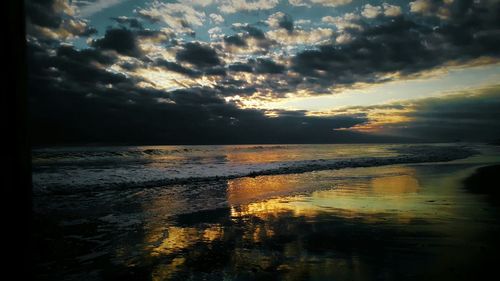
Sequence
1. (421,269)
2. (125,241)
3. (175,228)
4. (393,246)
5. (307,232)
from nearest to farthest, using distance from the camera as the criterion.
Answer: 1. (421,269)
2. (393,246)
3. (125,241)
4. (307,232)
5. (175,228)

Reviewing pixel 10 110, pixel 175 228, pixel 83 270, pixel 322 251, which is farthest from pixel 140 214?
pixel 10 110

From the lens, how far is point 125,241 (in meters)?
6.68

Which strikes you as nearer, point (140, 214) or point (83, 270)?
point (83, 270)

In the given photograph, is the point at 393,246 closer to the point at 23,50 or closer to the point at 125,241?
the point at 125,241

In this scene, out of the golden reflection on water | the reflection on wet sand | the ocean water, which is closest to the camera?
the reflection on wet sand

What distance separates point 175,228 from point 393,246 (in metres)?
4.87

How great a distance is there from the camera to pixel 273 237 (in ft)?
22.1

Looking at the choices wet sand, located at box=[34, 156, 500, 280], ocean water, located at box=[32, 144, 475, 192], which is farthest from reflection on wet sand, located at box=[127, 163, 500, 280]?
ocean water, located at box=[32, 144, 475, 192]

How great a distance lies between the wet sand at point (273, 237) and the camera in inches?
191

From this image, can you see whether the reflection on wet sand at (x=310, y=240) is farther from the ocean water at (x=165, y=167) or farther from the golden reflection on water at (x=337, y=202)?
the ocean water at (x=165, y=167)

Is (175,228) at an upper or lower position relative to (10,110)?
lower

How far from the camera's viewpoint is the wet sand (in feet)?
15.9

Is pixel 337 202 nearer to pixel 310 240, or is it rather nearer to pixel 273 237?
pixel 310 240

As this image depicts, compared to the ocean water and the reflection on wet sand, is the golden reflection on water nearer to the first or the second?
the reflection on wet sand
